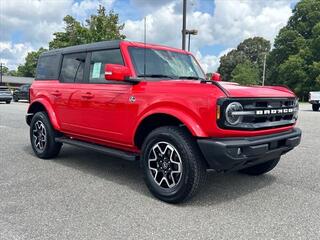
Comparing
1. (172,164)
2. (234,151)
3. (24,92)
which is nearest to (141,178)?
(172,164)

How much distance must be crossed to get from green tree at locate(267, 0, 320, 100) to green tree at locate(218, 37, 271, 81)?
29956 millimetres

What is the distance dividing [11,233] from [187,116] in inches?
83.4

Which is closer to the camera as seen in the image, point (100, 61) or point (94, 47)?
point (100, 61)

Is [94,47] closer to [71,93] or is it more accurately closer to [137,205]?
[71,93]

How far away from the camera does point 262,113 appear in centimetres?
415

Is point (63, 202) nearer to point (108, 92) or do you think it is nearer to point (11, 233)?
point (11, 233)

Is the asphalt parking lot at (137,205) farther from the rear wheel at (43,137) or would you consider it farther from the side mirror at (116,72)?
the side mirror at (116,72)

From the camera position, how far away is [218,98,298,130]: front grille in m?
3.86

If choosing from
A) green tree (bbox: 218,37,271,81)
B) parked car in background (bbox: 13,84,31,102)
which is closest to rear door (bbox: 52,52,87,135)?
parked car in background (bbox: 13,84,31,102)

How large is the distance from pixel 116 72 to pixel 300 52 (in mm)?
50718

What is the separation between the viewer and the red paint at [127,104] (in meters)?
3.95

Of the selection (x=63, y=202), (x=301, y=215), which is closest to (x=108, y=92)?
(x=63, y=202)

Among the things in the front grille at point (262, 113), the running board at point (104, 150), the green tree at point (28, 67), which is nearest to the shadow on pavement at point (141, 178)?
the running board at point (104, 150)

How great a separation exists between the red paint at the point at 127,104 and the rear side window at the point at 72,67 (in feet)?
0.38
